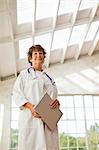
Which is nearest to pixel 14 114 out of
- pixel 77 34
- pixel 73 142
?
pixel 73 142

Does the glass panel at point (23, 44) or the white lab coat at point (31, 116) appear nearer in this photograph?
the white lab coat at point (31, 116)

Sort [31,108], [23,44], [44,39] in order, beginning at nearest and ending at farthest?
[31,108], [23,44], [44,39]

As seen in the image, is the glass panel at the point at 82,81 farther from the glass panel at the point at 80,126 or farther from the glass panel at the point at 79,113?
the glass panel at the point at 80,126

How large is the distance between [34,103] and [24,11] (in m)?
3.50

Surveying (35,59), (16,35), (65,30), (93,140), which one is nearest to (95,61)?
(65,30)

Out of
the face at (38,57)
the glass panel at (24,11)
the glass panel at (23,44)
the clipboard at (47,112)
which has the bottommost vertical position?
the clipboard at (47,112)

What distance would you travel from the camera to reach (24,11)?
4824mm

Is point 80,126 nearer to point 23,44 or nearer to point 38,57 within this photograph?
point 23,44

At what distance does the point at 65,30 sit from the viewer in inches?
247

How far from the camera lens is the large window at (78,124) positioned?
22.2 feet

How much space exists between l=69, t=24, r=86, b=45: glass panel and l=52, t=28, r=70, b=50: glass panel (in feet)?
0.83

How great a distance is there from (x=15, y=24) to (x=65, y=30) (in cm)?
163

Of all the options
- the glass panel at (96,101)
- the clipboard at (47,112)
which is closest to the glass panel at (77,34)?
the glass panel at (96,101)

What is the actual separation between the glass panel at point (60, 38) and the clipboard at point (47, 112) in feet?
15.4
